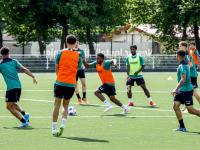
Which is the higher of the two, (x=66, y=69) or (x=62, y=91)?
(x=66, y=69)

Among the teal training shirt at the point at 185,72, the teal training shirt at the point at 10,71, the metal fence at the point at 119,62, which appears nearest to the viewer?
the teal training shirt at the point at 185,72

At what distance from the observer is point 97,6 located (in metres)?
41.1

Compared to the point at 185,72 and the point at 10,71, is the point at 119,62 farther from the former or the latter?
the point at 185,72

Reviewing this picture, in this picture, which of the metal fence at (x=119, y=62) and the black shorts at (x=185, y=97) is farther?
the metal fence at (x=119, y=62)

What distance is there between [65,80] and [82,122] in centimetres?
206

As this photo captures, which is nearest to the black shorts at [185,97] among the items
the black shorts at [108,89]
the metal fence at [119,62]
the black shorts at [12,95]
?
the black shorts at [108,89]

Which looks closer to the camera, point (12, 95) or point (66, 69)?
point (66, 69)

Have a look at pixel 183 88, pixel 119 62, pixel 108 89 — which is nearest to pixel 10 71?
pixel 108 89

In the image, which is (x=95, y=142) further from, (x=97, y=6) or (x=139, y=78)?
(x=97, y=6)

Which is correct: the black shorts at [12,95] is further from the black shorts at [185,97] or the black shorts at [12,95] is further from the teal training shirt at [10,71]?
the black shorts at [185,97]

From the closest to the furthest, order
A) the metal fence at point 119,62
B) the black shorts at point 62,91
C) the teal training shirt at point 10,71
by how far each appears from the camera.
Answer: the black shorts at point 62,91 → the teal training shirt at point 10,71 → the metal fence at point 119,62

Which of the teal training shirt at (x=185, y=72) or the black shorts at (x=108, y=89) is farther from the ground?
the teal training shirt at (x=185, y=72)

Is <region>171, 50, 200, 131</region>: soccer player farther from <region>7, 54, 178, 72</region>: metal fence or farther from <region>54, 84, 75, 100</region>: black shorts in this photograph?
<region>7, 54, 178, 72</region>: metal fence

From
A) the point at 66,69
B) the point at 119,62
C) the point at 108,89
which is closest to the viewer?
the point at 66,69
